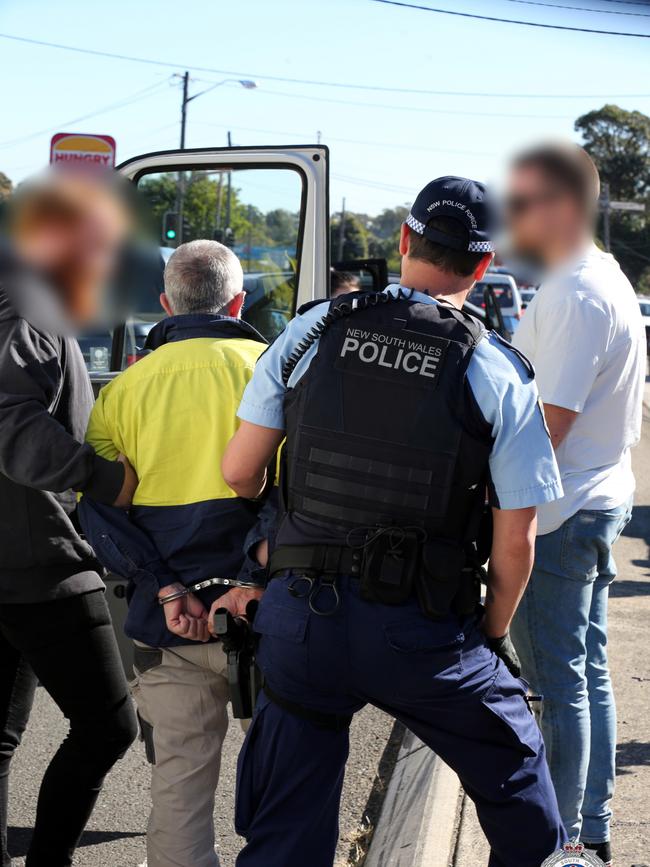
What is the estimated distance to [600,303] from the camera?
273 cm

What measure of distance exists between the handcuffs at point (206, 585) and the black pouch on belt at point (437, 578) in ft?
1.93

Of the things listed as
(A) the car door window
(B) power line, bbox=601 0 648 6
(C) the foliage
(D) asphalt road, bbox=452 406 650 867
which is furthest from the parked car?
(C) the foliage

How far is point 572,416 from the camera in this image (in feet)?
8.95

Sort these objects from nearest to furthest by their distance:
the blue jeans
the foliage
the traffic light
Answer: the blue jeans
the traffic light
the foliage

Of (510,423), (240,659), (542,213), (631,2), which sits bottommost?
(240,659)

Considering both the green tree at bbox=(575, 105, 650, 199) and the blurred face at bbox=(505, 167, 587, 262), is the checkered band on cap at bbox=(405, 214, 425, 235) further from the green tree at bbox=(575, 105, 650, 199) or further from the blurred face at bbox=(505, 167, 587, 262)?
the green tree at bbox=(575, 105, 650, 199)

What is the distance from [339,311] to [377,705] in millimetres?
853

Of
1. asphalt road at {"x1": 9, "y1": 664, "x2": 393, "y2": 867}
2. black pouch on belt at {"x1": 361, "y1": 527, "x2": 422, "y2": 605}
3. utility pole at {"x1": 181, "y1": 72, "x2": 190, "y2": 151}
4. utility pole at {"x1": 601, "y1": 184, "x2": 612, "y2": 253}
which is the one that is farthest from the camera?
utility pole at {"x1": 181, "y1": 72, "x2": 190, "y2": 151}

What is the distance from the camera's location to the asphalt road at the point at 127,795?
3379 mm

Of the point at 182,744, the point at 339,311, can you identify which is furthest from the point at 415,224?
the point at 182,744

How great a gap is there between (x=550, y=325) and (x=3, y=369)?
4.72 feet

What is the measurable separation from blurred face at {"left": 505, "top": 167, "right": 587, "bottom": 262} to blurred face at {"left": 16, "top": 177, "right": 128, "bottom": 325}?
1130 mm

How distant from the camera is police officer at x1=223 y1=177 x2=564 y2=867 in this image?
6.91ft

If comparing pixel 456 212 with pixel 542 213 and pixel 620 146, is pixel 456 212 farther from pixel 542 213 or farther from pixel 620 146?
pixel 620 146
